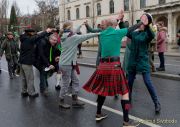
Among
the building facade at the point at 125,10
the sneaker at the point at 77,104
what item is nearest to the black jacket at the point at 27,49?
the sneaker at the point at 77,104

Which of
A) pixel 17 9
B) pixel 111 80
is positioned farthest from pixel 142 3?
pixel 17 9

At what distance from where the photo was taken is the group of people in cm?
573

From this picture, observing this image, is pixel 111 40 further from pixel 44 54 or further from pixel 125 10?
pixel 125 10

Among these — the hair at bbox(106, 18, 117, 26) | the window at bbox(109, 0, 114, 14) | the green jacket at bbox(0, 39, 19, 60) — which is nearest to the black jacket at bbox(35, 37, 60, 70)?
the hair at bbox(106, 18, 117, 26)

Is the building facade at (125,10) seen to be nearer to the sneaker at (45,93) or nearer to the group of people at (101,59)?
the sneaker at (45,93)

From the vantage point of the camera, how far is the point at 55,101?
26.4ft

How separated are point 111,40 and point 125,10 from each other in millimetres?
45372

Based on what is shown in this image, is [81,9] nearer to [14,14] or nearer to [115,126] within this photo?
[14,14]

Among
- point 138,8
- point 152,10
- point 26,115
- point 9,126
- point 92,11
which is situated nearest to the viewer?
point 9,126

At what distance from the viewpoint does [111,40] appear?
18.7ft

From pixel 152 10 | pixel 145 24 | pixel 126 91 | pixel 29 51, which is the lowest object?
pixel 126 91

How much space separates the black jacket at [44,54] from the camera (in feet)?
28.7

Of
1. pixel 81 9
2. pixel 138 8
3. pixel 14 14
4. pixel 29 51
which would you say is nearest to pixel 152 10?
pixel 138 8

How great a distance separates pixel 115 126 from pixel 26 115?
6.54 feet
